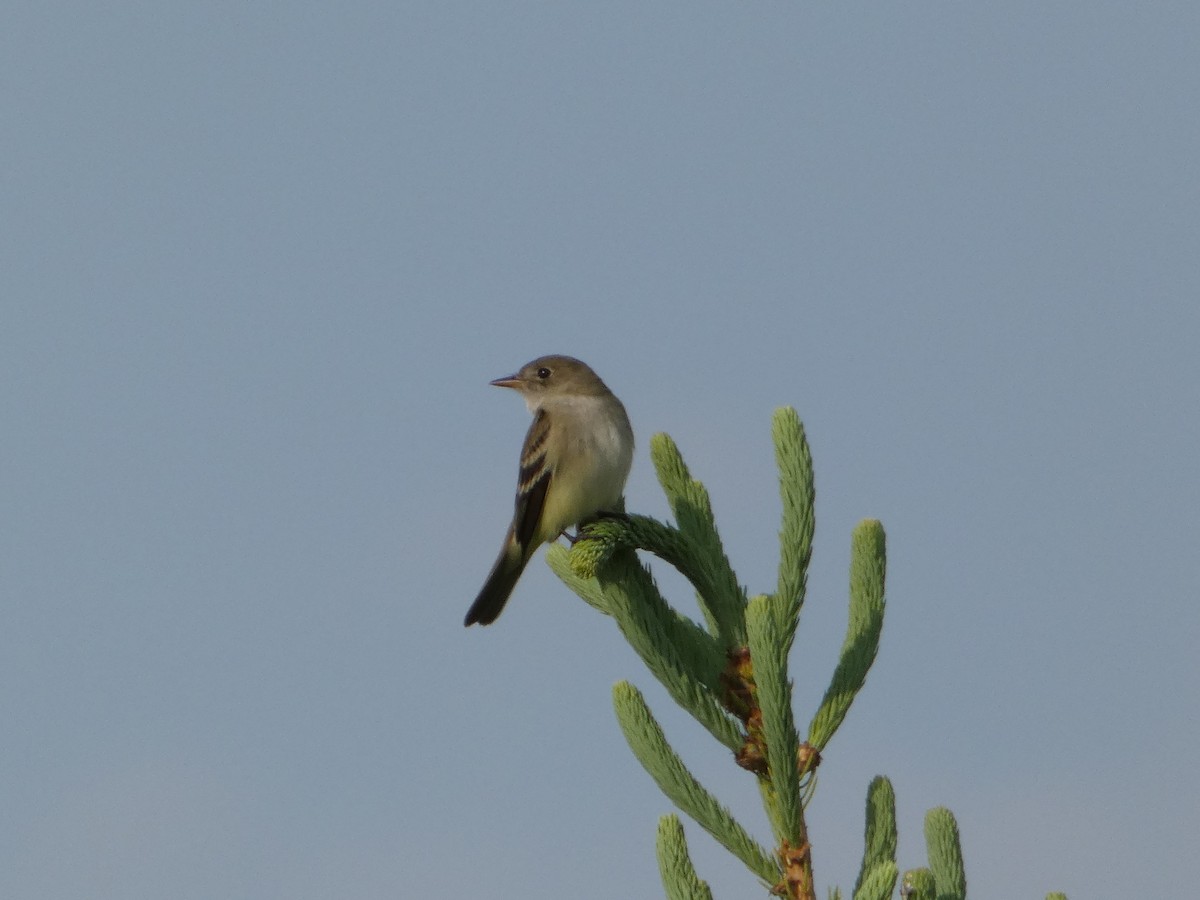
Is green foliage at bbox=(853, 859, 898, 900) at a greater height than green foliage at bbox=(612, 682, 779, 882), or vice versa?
green foliage at bbox=(612, 682, 779, 882)

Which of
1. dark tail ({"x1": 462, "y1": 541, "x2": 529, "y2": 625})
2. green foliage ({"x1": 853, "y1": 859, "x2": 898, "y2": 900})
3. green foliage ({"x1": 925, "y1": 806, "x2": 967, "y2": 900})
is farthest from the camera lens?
dark tail ({"x1": 462, "y1": 541, "x2": 529, "y2": 625})

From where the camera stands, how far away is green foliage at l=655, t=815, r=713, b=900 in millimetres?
3895

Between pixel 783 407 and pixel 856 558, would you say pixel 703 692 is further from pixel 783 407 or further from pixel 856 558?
pixel 783 407

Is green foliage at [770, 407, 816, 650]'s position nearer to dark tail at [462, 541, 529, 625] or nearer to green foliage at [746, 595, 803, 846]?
green foliage at [746, 595, 803, 846]

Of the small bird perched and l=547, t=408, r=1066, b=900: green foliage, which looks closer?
l=547, t=408, r=1066, b=900: green foliage

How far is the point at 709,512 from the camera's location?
5.22 metres

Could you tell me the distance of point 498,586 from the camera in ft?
31.9

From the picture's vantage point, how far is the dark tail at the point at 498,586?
31.6 feet

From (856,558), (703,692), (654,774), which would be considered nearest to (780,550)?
(856,558)

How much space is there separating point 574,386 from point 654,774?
6.87 m

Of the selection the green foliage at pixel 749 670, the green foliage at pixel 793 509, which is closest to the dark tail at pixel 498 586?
the green foliage at pixel 749 670

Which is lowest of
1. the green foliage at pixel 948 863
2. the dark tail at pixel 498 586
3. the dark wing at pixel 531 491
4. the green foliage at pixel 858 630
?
the green foliage at pixel 948 863

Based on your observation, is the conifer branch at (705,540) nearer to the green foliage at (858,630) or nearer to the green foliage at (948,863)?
the green foliage at (858,630)

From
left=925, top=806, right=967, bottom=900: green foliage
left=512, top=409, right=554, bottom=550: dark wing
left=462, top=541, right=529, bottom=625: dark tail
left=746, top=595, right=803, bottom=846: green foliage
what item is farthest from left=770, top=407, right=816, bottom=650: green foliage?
left=462, top=541, right=529, bottom=625: dark tail
